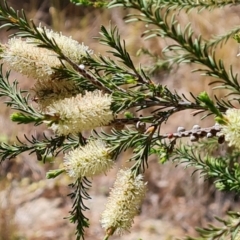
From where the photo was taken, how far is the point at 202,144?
3.12 ft

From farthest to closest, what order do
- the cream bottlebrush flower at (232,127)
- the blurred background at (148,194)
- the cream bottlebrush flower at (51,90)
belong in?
the blurred background at (148,194) < the cream bottlebrush flower at (51,90) < the cream bottlebrush flower at (232,127)

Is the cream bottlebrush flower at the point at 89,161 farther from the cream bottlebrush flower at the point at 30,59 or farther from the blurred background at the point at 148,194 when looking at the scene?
the blurred background at the point at 148,194

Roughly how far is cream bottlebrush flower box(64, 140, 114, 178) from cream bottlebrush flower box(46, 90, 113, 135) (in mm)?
28

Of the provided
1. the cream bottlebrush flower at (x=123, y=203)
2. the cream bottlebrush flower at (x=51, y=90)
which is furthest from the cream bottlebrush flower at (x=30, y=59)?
the cream bottlebrush flower at (x=123, y=203)

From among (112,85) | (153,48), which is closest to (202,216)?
(153,48)

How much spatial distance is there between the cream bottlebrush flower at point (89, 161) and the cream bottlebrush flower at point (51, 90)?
6 centimetres

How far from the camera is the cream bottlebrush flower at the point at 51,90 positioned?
1.81 ft

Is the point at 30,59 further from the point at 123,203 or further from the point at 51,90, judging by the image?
the point at 123,203

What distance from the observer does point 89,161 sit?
521 millimetres

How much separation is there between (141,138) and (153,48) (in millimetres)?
2211

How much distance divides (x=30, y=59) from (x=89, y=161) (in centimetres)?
13

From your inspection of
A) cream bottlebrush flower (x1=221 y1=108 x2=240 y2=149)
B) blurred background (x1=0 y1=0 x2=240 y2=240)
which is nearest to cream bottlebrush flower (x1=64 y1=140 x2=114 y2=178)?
cream bottlebrush flower (x1=221 y1=108 x2=240 y2=149)

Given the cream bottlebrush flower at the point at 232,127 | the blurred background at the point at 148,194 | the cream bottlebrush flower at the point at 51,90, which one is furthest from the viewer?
the blurred background at the point at 148,194

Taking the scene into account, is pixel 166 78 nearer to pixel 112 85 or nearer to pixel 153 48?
pixel 153 48
